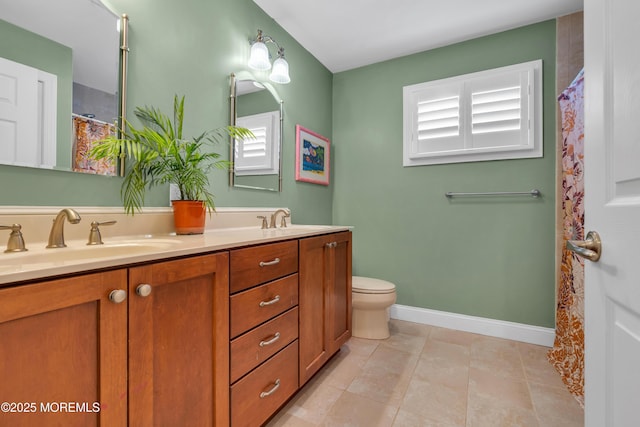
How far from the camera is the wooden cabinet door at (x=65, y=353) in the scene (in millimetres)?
557

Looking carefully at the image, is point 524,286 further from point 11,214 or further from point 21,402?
point 11,214

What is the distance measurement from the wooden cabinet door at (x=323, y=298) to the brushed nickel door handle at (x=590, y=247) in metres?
1.06

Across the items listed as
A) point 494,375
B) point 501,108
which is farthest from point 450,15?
point 494,375

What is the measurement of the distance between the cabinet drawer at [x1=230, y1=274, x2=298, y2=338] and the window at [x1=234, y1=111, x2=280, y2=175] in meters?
0.87

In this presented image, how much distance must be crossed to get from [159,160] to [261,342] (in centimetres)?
97

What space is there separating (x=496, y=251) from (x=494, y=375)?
37.9 inches

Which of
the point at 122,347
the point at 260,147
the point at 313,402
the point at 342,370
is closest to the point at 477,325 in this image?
the point at 342,370

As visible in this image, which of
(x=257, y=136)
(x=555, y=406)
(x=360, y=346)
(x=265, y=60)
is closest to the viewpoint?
(x=555, y=406)

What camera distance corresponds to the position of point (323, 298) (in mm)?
1680

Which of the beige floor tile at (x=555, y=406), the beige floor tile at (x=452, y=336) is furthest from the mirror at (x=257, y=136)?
the beige floor tile at (x=555, y=406)

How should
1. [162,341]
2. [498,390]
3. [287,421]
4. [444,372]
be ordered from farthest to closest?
1. [444,372]
2. [498,390]
3. [287,421]
4. [162,341]

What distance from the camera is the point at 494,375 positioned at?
175cm

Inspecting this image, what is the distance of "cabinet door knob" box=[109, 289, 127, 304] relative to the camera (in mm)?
687

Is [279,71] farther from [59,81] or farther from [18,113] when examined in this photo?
[18,113]
